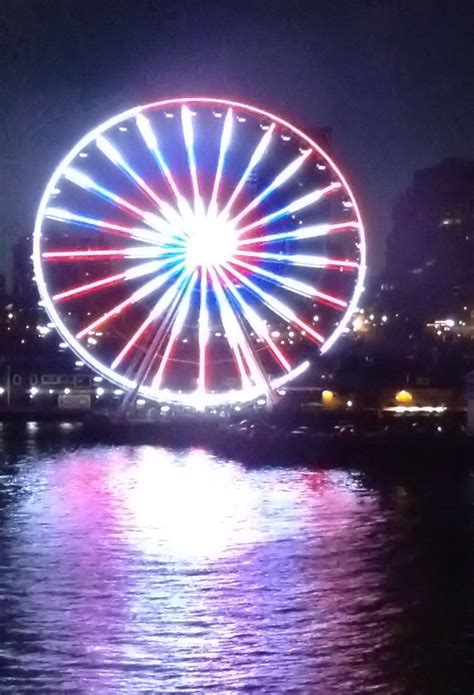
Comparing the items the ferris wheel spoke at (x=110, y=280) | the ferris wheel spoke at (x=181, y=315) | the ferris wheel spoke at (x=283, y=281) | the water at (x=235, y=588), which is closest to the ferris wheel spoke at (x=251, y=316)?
the ferris wheel spoke at (x=283, y=281)

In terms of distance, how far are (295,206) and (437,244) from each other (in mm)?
63019

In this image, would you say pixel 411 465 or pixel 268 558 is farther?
pixel 411 465

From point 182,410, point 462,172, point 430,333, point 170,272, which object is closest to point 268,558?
point 170,272

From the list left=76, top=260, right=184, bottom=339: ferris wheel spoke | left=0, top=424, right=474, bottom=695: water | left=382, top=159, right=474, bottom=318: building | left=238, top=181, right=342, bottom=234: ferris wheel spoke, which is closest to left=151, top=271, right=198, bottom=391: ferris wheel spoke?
left=76, top=260, right=184, bottom=339: ferris wheel spoke

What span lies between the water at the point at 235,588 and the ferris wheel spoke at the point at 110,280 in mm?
7887

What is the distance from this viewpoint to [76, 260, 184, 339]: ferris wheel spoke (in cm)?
3135

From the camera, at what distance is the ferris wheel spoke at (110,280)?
3120 cm

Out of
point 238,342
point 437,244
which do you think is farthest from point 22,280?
point 238,342

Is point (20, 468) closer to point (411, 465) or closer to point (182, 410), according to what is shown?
point (411, 465)

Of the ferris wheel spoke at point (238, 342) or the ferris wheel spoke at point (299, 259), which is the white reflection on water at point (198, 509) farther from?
the ferris wheel spoke at point (299, 259)

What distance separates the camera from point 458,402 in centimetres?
4619

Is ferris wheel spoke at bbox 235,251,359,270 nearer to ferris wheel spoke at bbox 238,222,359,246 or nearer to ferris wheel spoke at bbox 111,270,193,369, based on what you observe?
ferris wheel spoke at bbox 238,222,359,246

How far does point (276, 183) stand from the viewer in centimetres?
3027

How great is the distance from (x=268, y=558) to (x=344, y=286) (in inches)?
711
